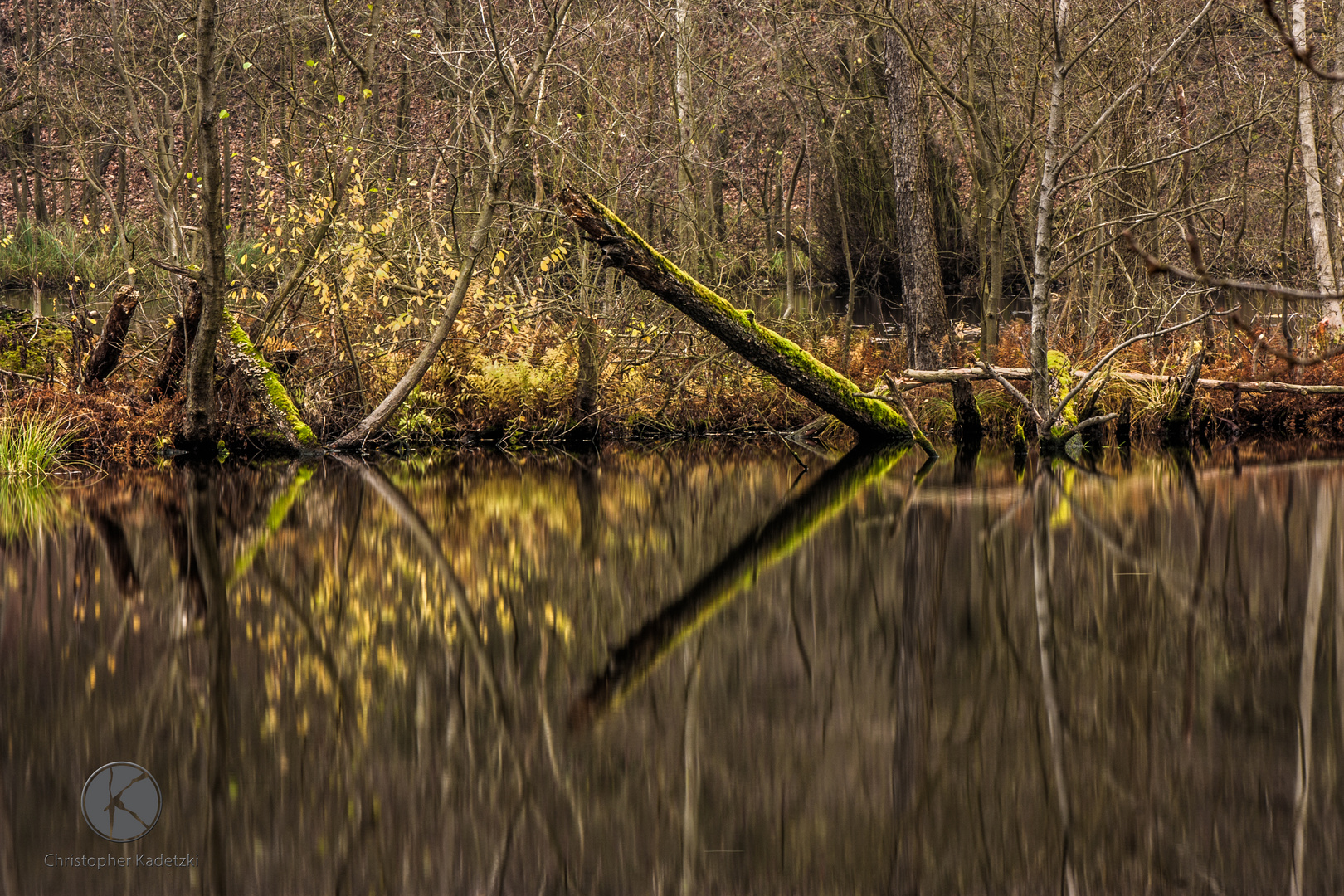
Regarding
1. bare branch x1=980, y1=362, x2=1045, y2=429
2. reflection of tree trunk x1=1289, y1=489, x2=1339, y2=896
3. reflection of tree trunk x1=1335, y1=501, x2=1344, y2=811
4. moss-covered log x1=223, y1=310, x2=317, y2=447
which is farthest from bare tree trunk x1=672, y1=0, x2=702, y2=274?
reflection of tree trunk x1=1289, y1=489, x2=1339, y2=896

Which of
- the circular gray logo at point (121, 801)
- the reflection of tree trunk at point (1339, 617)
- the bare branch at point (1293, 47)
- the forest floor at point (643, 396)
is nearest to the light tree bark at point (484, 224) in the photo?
the forest floor at point (643, 396)

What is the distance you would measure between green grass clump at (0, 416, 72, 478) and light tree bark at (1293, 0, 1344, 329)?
52.7ft

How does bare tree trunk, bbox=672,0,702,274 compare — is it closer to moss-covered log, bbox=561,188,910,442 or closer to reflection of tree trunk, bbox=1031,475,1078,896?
moss-covered log, bbox=561,188,910,442

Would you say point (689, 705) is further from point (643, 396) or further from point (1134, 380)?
point (1134, 380)

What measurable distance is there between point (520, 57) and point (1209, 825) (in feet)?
44.1

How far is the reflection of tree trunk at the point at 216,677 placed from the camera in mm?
2590

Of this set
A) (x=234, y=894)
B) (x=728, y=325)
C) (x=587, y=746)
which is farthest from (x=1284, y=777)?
(x=728, y=325)

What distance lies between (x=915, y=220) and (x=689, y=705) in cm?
1211

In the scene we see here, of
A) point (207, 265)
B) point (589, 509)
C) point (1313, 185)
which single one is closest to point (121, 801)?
point (589, 509)

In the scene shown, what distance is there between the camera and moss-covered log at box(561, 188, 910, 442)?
11.1 meters

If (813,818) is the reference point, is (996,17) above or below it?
above

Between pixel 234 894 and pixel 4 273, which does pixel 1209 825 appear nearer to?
pixel 234 894

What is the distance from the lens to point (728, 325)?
12148 mm

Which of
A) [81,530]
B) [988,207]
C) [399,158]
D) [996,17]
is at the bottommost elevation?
[81,530]
